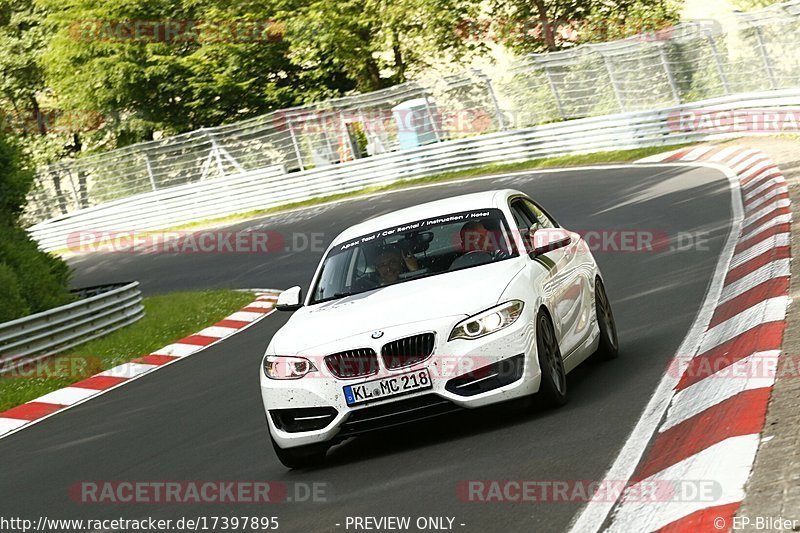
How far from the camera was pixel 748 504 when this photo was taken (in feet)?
16.7

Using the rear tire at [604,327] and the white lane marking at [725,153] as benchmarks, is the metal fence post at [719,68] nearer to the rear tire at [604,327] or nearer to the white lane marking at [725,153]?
the white lane marking at [725,153]

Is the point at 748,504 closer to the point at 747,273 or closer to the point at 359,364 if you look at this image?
the point at 359,364

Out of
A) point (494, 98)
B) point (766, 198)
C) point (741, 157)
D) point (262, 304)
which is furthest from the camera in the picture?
point (494, 98)

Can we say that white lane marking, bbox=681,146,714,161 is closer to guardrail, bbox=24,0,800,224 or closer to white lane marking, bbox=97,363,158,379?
guardrail, bbox=24,0,800,224

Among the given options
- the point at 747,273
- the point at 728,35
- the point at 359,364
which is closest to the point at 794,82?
the point at 728,35

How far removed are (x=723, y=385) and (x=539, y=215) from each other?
2.87 metres

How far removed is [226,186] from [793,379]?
35847mm

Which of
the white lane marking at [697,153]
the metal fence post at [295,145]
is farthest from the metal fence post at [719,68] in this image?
the metal fence post at [295,145]

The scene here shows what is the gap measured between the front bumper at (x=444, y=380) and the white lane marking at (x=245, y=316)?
425 inches

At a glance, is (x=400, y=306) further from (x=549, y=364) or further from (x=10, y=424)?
(x=10, y=424)

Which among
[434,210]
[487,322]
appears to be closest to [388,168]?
[434,210]

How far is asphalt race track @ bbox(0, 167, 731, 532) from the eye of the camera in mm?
6874

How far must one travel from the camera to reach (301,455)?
321 inches

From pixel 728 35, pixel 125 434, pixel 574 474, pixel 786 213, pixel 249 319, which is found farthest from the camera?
pixel 728 35
